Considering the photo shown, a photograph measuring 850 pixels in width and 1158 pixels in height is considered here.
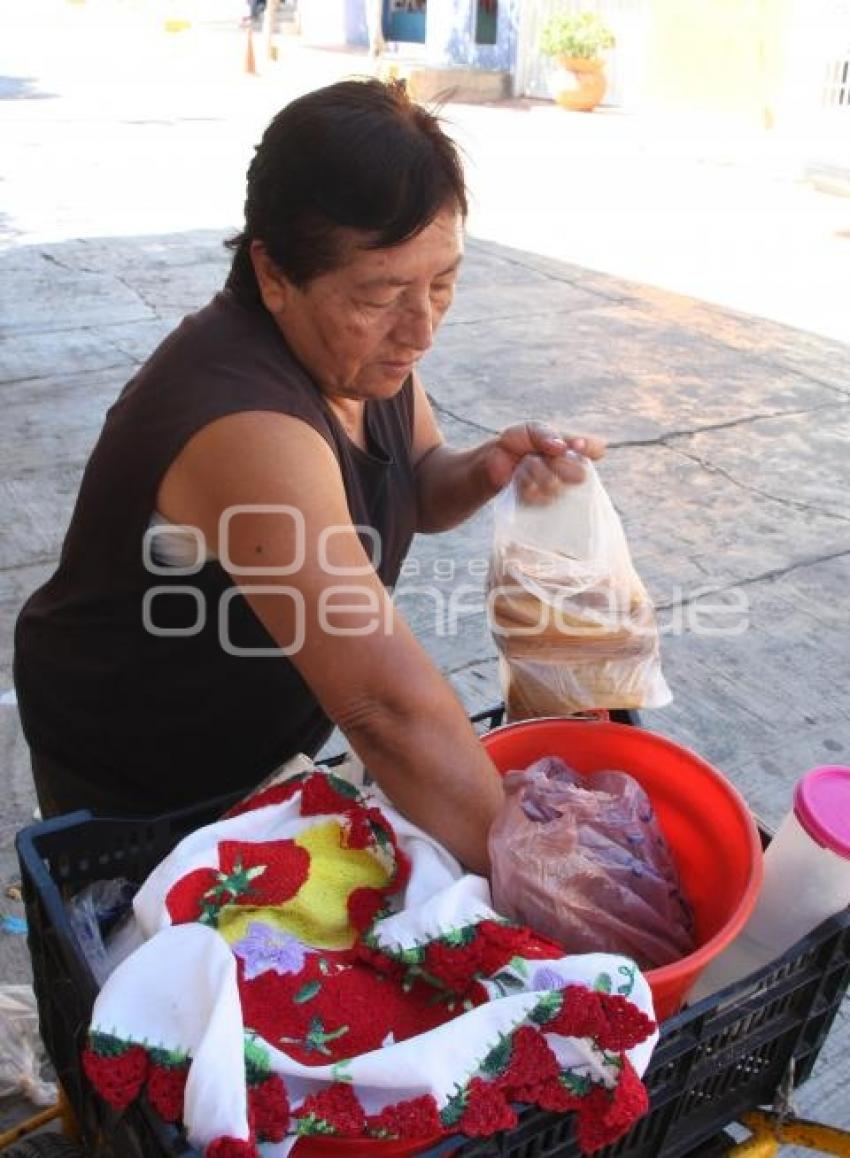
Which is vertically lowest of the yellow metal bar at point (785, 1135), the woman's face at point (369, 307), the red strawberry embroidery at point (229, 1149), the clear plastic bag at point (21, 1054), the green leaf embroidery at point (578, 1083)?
the clear plastic bag at point (21, 1054)

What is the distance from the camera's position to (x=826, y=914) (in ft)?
3.55

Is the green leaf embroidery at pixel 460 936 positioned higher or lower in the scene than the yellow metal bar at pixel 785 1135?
higher

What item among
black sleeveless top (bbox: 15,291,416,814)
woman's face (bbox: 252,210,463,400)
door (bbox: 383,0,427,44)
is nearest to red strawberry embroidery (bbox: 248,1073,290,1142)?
black sleeveless top (bbox: 15,291,416,814)

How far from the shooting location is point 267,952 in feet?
A: 3.04

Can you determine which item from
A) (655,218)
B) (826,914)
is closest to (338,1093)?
(826,914)

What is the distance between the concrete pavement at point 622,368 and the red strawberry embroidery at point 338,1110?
1.12m

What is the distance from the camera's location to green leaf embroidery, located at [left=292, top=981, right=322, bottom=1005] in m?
0.91

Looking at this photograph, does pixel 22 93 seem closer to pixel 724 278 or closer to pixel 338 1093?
pixel 724 278

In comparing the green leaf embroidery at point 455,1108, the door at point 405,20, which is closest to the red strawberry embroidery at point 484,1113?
the green leaf embroidery at point 455,1108

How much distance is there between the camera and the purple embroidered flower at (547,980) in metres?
0.91

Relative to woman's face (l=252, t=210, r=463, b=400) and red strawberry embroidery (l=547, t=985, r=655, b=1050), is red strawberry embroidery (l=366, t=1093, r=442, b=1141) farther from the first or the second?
woman's face (l=252, t=210, r=463, b=400)

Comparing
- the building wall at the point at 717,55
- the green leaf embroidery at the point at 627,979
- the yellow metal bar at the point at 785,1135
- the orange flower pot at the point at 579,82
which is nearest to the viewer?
the green leaf embroidery at the point at 627,979

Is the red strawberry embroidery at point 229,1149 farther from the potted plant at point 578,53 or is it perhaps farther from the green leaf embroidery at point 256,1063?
the potted plant at point 578,53

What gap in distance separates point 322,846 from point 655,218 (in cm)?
849
